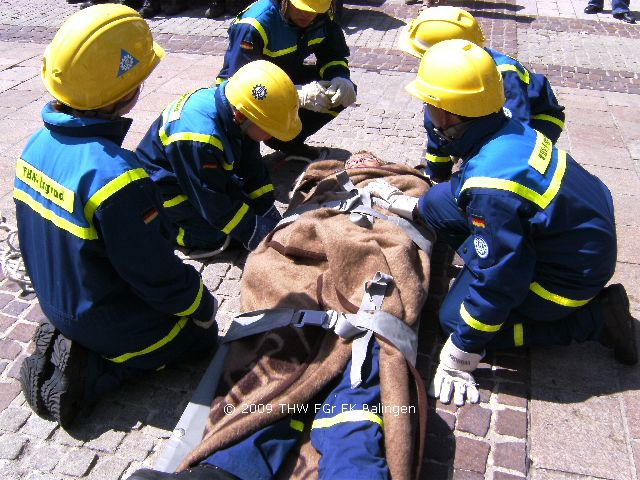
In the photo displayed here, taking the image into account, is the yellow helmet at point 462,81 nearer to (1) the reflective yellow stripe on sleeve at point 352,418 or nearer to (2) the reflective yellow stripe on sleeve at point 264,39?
(1) the reflective yellow stripe on sleeve at point 352,418

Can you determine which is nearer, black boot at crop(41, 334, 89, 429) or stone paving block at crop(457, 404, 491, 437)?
black boot at crop(41, 334, 89, 429)

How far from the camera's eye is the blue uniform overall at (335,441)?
87.7 inches

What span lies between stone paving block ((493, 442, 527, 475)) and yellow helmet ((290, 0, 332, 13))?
310cm

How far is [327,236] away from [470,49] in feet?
3.53

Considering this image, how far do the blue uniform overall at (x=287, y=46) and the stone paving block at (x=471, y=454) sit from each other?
2.89 m

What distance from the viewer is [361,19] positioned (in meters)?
8.91

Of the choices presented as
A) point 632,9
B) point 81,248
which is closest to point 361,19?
point 632,9

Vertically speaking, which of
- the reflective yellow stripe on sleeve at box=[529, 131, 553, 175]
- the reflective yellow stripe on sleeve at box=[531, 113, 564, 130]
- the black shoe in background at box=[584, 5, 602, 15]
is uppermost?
the reflective yellow stripe on sleeve at box=[529, 131, 553, 175]

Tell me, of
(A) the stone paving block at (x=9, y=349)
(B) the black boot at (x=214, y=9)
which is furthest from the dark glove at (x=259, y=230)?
(B) the black boot at (x=214, y=9)

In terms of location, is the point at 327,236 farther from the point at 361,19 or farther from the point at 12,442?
the point at 361,19

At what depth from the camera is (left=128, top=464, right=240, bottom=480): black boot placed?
2.11 m

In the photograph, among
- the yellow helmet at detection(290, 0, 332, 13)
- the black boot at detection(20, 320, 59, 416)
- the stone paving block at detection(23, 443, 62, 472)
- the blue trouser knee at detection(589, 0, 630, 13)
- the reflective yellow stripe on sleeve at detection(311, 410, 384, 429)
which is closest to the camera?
the reflective yellow stripe on sleeve at detection(311, 410, 384, 429)

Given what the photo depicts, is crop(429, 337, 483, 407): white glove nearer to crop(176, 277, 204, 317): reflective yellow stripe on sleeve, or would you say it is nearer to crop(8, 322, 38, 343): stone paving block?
crop(176, 277, 204, 317): reflective yellow stripe on sleeve

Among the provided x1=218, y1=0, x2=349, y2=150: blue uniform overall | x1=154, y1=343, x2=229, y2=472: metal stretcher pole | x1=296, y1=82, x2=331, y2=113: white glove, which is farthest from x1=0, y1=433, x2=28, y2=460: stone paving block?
x1=296, y1=82, x2=331, y2=113: white glove
